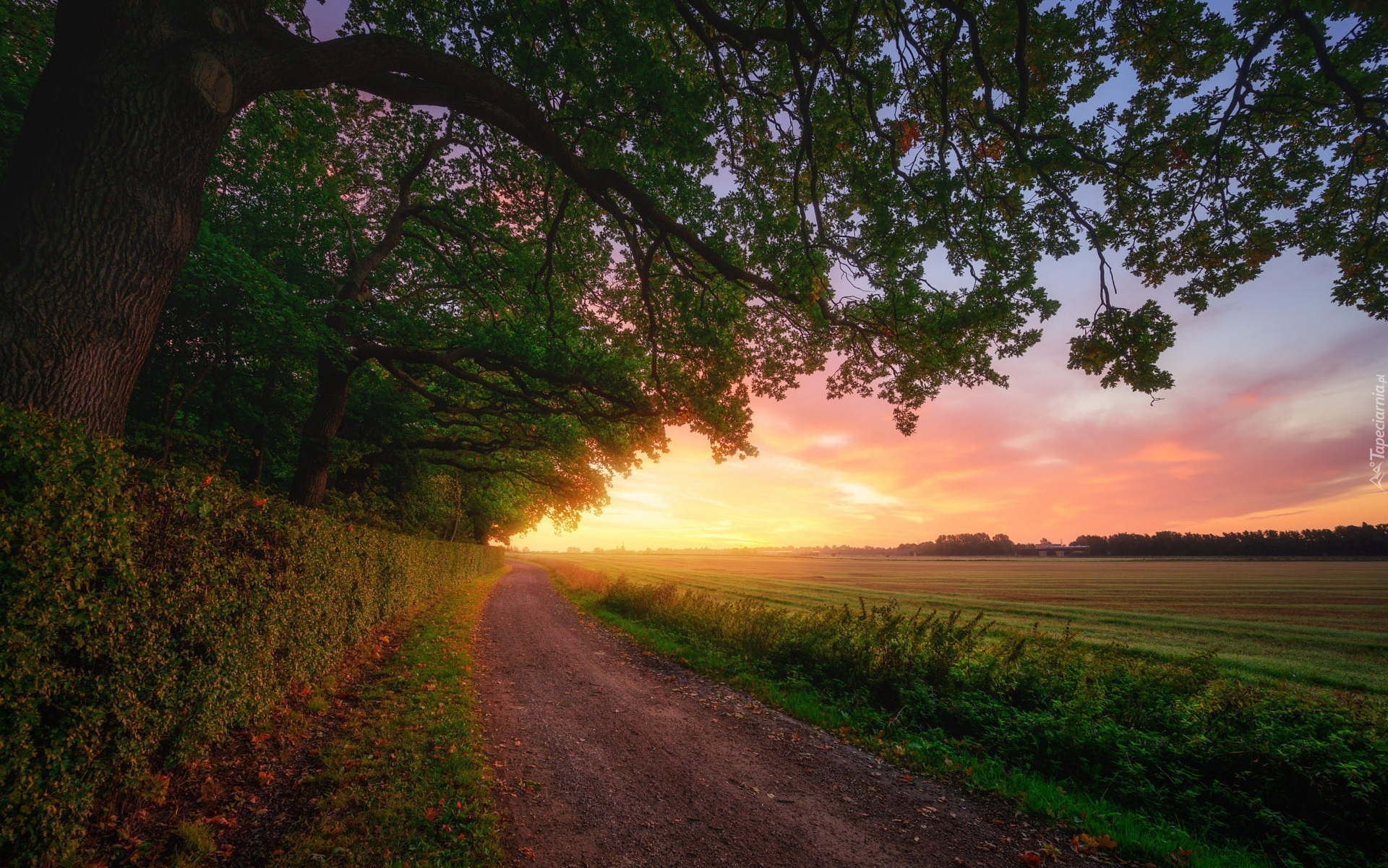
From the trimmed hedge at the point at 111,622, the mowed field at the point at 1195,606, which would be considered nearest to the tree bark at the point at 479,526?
the mowed field at the point at 1195,606

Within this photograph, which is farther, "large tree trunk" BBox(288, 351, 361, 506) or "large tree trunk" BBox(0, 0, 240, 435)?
"large tree trunk" BBox(288, 351, 361, 506)

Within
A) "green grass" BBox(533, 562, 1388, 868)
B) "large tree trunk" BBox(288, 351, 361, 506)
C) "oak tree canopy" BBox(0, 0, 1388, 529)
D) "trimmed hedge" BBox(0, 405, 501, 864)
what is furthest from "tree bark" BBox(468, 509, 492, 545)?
"trimmed hedge" BBox(0, 405, 501, 864)

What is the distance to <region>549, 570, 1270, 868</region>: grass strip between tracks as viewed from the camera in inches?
190

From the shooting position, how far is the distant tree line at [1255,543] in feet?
288

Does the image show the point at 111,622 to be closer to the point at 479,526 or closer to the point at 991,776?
the point at 991,776

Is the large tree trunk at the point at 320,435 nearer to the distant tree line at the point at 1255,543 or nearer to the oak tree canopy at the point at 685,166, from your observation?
the oak tree canopy at the point at 685,166

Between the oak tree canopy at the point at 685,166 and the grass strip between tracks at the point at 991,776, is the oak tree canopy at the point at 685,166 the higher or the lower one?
the higher one

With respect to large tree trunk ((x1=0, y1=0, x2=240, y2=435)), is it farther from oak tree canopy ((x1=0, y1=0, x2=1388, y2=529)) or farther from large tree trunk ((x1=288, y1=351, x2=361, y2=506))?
large tree trunk ((x1=288, y1=351, x2=361, y2=506))

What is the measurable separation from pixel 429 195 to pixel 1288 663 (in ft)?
104

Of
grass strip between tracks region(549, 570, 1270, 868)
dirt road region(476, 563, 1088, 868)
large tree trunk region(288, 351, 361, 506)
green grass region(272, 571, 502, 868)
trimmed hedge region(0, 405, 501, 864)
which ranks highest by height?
large tree trunk region(288, 351, 361, 506)

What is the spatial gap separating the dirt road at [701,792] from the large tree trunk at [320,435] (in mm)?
7889

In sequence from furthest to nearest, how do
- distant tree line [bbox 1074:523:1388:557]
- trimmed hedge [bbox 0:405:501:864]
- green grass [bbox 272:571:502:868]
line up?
1. distant tree line [bbox 1074:523:1388:557]
2. green grass [bbox 272:571:502:868]
3. trimmed hedge [bbox 0:405:501:864]

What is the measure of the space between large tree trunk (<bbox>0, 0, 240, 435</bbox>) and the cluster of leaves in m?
10.5

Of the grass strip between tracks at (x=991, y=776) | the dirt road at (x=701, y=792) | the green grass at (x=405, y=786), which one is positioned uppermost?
the green grass at (x=405, y=786)
